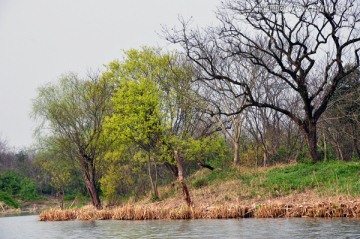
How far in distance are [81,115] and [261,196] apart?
18649 mm

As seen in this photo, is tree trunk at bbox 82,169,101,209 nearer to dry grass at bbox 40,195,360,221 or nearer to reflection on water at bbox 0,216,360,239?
dry grass at bbox 40,195,360,221

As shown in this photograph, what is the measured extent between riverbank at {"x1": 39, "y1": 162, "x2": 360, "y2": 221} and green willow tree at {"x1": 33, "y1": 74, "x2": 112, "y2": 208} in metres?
7.52

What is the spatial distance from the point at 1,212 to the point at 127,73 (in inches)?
998

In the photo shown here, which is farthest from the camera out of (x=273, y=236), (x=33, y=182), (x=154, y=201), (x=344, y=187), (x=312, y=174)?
(x=33, y=182)

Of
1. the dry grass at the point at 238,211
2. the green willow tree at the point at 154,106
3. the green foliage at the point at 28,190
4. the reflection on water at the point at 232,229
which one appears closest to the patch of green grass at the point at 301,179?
the dry grass at the point at 238,211

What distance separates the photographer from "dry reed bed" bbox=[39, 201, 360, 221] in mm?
18109

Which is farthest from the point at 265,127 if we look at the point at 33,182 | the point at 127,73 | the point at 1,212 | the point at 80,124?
the point at 33,182

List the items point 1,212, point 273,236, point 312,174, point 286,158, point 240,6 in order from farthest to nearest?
point 1,212 < point 286,158 < point 240,6 < point 312,174 < point 273,236

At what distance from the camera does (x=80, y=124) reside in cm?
3819

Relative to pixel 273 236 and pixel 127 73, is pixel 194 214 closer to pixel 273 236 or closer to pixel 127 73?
pixel 273 236

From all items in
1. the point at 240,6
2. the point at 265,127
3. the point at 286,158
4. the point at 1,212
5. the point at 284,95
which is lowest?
the point at 1,212

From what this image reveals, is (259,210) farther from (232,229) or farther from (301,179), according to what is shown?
(301,179)

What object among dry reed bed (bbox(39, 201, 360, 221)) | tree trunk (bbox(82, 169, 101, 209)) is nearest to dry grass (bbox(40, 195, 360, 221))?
dry reed bed (bbox(39, 201, 360, 221))

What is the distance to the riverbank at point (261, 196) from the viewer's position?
19.2 metres
